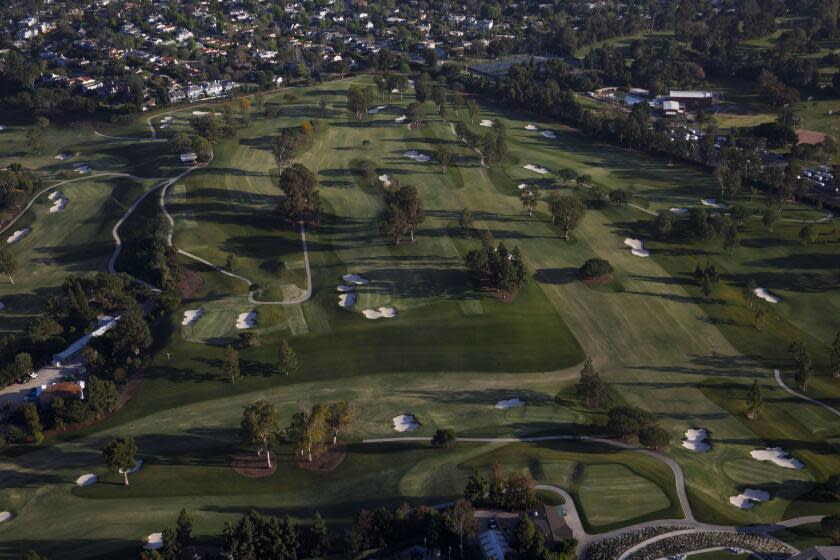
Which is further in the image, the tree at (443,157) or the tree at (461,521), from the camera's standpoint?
the tree at (443,157)

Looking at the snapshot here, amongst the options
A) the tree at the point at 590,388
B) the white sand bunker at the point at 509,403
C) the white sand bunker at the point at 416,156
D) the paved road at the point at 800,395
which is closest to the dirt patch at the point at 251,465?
the white sand bunker at the point at 509,403

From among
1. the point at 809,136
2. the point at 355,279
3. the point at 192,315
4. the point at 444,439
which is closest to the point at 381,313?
the point at 355,279

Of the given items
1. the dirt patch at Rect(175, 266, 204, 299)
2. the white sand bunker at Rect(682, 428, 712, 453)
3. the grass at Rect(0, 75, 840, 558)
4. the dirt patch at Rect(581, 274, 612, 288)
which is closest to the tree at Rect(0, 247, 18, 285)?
the grass at Rect(0, 75, 840, 558)

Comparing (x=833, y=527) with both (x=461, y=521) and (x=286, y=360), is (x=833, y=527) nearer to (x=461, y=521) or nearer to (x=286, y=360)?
(x=461, y=521)

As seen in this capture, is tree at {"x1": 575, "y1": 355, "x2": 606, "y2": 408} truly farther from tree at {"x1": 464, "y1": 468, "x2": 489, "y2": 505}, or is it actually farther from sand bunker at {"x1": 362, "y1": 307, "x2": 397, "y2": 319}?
sand bunker at {"x1": 362, "y1": 307, "x2": 397, "y2": 319}

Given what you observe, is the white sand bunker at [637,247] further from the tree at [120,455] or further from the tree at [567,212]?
the tree at [120,455]

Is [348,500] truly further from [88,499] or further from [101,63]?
[101,63]
